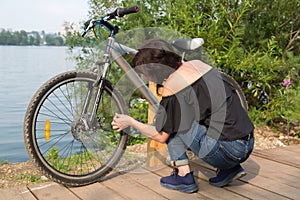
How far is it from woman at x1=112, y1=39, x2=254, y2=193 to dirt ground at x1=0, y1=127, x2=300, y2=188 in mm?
788

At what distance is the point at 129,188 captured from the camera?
2324 millimetres

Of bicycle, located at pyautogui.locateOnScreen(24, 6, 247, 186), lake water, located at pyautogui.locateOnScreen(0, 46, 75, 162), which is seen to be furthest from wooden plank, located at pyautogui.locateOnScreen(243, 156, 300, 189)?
lake water, located at pyautogui.locateOnScreen(0, 46, 75, 162)

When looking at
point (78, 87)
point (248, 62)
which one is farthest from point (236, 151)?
point (248, 62)

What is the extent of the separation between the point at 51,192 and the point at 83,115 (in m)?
0.47

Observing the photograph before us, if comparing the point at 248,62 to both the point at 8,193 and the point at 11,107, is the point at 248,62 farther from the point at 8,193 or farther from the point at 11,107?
the point at 11,107

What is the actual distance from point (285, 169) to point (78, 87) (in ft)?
4.95

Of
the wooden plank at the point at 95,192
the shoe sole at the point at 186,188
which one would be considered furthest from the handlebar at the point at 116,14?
the shoe sole at the point at 186,188

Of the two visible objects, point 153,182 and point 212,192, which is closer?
point 212,192

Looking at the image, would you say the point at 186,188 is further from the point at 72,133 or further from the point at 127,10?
the point at 127,10

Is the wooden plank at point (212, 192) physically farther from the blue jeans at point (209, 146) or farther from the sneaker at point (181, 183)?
the blue jeans at point (209, 146)

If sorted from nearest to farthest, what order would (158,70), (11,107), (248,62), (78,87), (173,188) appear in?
(158,70), (173,188), (78,87), (248,62), (11,107)

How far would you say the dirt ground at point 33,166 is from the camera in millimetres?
2553

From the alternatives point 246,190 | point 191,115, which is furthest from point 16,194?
point 246,190

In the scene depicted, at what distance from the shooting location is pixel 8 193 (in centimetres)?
220
